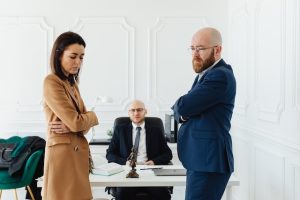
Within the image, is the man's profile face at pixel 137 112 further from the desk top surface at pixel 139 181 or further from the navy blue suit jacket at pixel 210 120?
the navy blue suit jacket at pixel 210 120

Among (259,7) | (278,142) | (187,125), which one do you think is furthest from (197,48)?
(259,7)

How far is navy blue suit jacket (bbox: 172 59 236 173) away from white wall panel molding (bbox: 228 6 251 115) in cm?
176

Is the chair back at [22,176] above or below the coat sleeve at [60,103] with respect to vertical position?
below

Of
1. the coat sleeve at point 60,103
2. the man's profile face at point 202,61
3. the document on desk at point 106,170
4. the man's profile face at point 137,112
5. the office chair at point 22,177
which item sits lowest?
the office chair at point 22,177

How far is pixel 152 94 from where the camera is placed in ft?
16.9

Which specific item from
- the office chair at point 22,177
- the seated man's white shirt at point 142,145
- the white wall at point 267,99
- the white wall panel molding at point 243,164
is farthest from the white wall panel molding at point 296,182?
the office chair at point 22,177

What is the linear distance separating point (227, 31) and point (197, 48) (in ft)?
9.65

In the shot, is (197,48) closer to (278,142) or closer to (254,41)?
(278,142)

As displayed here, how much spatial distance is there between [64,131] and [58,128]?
0.04 m

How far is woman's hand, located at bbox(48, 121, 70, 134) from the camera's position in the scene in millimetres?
2088

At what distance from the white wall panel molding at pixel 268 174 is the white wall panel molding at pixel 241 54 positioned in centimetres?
65

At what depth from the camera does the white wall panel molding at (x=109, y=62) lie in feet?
16.8

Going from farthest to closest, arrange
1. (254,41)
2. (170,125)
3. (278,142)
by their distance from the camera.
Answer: (170,125), (254,41), (278,142)

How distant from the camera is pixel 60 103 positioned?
2068 mm
